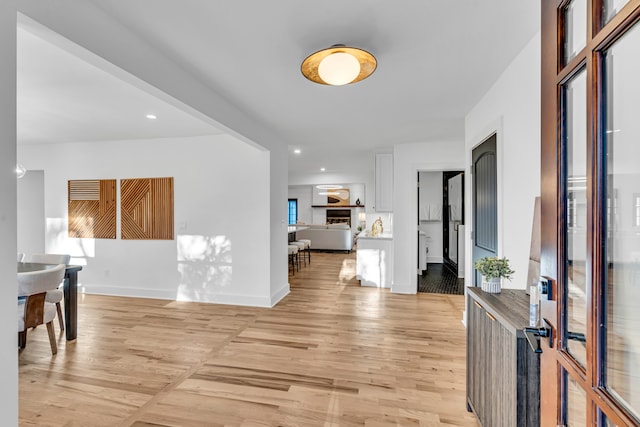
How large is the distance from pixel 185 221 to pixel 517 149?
4203mm

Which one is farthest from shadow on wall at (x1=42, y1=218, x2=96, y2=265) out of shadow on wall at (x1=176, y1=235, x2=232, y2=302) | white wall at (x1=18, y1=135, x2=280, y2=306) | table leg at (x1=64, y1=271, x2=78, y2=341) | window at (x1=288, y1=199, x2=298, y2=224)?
window at (x1=288, y1=199, x2=298, y2=224)

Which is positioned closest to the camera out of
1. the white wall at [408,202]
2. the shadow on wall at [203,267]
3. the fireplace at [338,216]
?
the shadow on wall at [203,267]

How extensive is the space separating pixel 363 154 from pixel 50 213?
5.54 meters

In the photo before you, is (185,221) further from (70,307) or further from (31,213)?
(31,213)

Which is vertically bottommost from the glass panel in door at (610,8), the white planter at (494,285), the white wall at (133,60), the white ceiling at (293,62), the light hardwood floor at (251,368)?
the light hardwood floor at (251,368)

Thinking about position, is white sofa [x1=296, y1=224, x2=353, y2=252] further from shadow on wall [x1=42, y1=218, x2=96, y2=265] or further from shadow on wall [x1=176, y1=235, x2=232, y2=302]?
shadow on wall [x1=42, y1=218, x2=96, y2=265]

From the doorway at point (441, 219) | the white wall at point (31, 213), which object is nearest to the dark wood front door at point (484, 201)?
the doorway at point (441, 219)

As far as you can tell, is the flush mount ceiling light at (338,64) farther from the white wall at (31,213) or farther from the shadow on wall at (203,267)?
the white wall at (31,213)

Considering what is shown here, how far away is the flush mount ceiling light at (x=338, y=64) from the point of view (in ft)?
6.15

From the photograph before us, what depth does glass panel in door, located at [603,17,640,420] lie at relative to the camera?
0.62m

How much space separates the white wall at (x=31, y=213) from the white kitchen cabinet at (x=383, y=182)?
626 cm

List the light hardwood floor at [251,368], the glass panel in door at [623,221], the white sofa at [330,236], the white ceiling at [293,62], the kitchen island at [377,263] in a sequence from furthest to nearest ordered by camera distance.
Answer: the white sofa at [330,236], the kitchen island at [377,263], the light hardwood floor at [251,368], the white ceiling at [293,62], the glass panel in door at [623,221]

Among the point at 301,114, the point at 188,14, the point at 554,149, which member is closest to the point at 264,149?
the point at 301,114

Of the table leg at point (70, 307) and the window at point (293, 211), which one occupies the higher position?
the window at point (293, 211)
